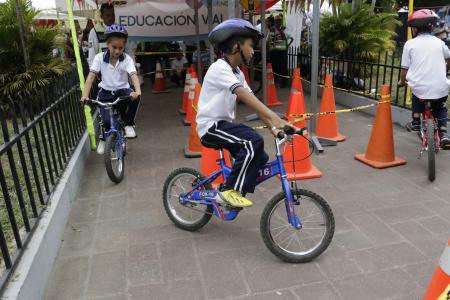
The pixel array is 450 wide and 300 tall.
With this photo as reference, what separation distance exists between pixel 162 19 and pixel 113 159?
229 inches

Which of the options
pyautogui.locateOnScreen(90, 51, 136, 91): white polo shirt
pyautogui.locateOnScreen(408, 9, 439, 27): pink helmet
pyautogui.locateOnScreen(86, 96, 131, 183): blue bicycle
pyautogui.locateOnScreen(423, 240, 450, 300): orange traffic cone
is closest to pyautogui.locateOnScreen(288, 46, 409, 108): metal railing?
pyautogui.locateOnScreen(408, 9, 439, 27): pink helmet

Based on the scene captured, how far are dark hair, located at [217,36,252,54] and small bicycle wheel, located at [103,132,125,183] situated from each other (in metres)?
2.16

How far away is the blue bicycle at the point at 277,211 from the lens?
3.02m

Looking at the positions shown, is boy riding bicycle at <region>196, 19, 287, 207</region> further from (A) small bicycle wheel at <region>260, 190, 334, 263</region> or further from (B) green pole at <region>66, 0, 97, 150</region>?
(B) green pole at <region>66, 0, 97, 150</region>

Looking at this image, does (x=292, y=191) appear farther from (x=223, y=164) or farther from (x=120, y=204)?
(x=120, y=204)

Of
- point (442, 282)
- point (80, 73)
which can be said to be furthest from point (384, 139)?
point (80, 73)

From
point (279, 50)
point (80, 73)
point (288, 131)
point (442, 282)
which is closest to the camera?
point (442, 282)

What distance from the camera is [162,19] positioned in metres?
9.65

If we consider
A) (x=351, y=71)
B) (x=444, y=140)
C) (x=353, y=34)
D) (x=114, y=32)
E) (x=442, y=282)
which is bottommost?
(x=444, y=140)

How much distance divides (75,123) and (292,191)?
378 cm

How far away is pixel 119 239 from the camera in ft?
11.6

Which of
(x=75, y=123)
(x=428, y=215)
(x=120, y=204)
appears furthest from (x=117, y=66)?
(x=428, y=215)

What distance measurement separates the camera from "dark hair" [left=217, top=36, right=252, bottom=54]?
2986 millimetres

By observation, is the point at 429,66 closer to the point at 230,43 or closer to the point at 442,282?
the point at 230,43
